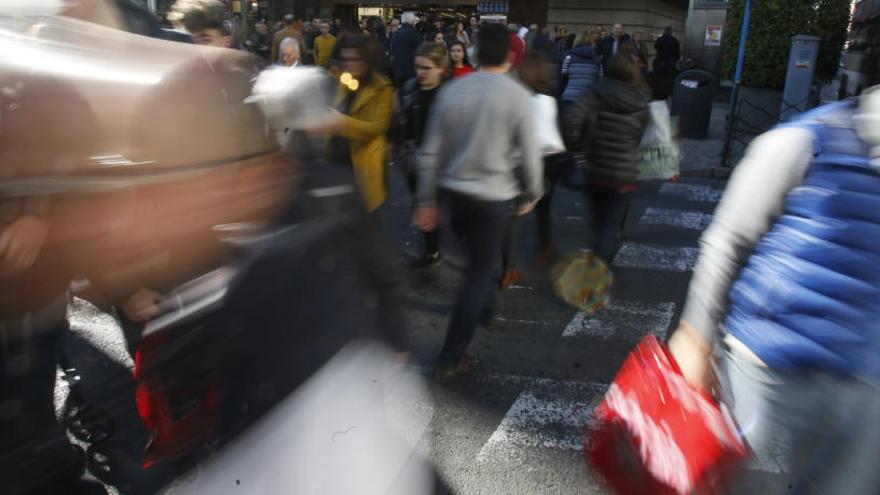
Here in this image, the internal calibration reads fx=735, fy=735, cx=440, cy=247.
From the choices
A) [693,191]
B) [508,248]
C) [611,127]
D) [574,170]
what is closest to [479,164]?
[611,127]

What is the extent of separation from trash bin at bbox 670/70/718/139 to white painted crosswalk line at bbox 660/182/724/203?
3.39 metres

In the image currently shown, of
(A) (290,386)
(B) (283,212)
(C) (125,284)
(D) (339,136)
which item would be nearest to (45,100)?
(C) (125,284)

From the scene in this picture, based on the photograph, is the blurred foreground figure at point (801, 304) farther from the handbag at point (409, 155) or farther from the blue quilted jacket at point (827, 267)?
the handbag at point (409, 155)

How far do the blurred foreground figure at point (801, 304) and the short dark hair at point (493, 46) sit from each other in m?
2.10

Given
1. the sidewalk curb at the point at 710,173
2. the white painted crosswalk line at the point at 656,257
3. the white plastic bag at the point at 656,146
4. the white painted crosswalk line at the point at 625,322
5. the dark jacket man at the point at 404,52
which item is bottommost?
the white painted crosswalk line at the point at 625,322

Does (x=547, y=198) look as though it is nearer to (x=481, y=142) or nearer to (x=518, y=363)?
(x=518, y=363)

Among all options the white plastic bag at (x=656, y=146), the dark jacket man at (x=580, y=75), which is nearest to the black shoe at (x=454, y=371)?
the white plastic bag at (x=656, y=146)

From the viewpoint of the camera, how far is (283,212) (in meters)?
2.07

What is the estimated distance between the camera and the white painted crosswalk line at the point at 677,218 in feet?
23.6

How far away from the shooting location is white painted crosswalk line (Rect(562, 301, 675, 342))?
4609 mm

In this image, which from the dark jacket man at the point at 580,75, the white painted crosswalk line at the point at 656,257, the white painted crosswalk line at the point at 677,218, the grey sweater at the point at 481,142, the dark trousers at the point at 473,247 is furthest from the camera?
the white painted crosswalk line at the point at 677,218

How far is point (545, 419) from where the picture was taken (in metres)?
3.55

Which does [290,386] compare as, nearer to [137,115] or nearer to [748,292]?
[137,115]

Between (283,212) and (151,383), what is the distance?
571 millimetres
